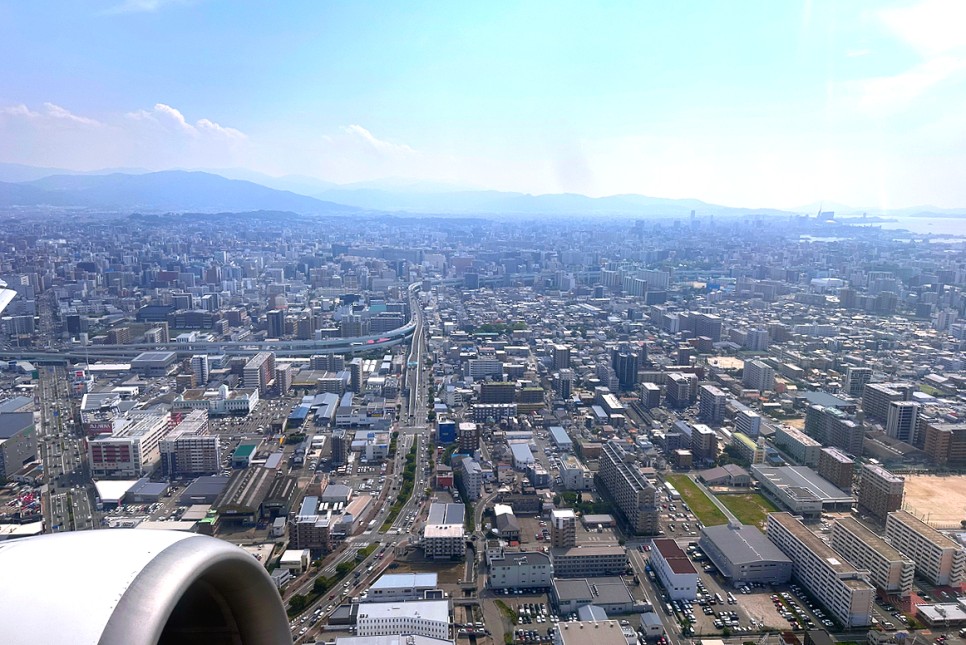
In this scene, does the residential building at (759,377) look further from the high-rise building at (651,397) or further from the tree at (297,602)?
the tree at (297,602)

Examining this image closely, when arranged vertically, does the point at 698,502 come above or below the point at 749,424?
below

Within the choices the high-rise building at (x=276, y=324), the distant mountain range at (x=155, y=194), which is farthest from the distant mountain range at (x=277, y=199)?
the high-rise building at (x=276, y=324)

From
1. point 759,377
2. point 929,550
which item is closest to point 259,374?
point 759,377

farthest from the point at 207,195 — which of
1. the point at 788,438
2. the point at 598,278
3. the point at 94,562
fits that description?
the point at 94,562

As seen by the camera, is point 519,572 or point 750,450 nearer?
point 519,572

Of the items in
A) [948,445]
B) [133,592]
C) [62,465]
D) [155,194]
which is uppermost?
[155,194]

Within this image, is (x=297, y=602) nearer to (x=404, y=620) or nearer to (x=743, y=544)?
(x=404, y=620)

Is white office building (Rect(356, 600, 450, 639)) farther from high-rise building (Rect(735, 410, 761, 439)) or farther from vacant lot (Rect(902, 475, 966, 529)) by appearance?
high-rise building (Rect(735, 410, 761, 439))
